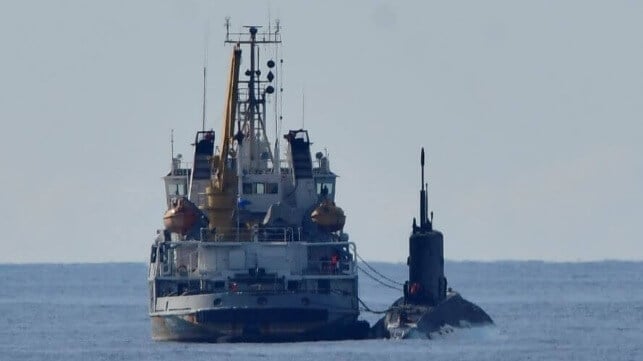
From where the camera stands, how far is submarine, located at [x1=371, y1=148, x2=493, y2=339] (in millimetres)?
105625

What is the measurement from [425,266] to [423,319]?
167 inches

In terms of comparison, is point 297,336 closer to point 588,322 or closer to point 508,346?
point 508,346

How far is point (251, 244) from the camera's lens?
102500mm

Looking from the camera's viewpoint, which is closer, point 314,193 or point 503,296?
point 314,193

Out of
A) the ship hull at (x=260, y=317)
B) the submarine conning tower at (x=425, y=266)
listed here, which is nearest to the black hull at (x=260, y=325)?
the ship hull at (x=260, y=317)

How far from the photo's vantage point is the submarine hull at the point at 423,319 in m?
105

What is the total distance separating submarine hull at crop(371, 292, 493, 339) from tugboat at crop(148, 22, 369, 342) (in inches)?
62.1

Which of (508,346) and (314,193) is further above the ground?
(314,193)

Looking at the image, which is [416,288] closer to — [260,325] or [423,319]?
[423,319]

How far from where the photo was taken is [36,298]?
182500mm

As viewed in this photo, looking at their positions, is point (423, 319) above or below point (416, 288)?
below

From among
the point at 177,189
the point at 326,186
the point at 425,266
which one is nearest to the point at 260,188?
the point at 326,186

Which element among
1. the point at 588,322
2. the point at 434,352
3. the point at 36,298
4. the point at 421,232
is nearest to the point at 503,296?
the point at 36,298

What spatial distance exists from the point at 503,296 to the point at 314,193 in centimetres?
7369
